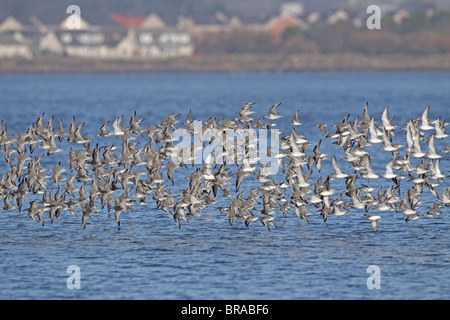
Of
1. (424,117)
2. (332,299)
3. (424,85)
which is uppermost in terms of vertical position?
(424,85)

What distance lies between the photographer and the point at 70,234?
110ft

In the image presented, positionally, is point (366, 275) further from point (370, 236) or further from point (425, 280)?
point (370, 236)

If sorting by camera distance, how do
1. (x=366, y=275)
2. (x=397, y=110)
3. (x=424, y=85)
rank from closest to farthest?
(x=366, y=275)
(x=397, y=110)
(x=424, y=85)

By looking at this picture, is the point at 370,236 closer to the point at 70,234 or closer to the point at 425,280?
the point at 425,280

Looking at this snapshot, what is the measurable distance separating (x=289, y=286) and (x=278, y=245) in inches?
178

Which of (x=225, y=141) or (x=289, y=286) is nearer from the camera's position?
(x=289, y=286)

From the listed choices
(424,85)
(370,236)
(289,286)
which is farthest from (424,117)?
(424,85)

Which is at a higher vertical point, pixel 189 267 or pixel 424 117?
pixel 424 117

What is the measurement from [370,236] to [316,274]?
5.18 metres

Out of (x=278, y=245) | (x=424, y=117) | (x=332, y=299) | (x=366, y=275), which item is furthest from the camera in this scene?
(x=424, y=117)

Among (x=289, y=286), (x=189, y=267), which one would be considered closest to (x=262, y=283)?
(x=289, y=286)

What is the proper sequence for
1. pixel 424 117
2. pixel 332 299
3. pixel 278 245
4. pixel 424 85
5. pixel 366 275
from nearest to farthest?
1. pixel 332 299
2. pixel 366 275
3. pixel 278 245
4. pixel 424 117
5. pixel 424 85

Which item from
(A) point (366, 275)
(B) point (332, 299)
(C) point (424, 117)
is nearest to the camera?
(B) point (332, 299)

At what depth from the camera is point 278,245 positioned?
104 feet
